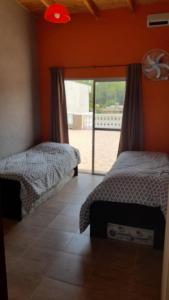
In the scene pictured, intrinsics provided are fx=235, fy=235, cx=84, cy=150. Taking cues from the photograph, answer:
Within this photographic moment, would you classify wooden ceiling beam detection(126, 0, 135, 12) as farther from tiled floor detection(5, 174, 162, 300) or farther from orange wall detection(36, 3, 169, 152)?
tiled floor detection(5, 174, 162, 300)

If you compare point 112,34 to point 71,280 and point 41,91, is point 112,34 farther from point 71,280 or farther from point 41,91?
point 71,280

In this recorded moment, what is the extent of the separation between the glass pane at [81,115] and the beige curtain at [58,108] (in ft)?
0.63

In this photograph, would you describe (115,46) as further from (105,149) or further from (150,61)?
(105,149)

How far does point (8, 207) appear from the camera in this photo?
124 inches

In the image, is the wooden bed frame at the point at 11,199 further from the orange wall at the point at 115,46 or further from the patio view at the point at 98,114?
the orange wall at the point at 115,46

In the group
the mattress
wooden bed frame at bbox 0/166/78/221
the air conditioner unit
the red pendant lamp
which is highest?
the air conditioner unit

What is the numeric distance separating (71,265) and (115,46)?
12.5 feet

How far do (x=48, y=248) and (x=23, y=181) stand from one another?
96cm

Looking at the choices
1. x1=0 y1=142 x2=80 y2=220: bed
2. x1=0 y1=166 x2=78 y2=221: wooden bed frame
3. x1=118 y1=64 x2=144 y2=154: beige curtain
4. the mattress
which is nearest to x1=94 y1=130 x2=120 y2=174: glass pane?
x1=118 y1=64 x2=144 y2=154: beige curtain

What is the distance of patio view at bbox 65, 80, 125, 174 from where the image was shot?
467 centimetres

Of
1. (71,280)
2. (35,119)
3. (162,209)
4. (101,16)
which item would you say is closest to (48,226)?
(71,280)

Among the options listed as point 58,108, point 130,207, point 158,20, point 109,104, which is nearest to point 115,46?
point 158,20

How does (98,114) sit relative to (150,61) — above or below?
below

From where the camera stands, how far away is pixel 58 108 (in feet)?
15.9
